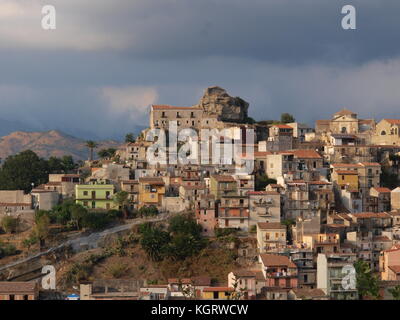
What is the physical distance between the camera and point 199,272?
3278 centimetres

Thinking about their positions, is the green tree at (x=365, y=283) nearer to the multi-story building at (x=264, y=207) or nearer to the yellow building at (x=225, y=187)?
the multi-story building at (x=264, y=207)

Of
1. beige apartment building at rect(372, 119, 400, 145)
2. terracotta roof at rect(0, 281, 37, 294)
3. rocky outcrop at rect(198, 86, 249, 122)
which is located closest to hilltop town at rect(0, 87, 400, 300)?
terracotta roof at rect(0, 281, 37, 294)

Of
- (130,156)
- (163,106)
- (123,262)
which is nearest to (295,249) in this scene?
(123,262)

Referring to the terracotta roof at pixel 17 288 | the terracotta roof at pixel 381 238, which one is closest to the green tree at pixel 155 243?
the terracotta roof at pixel 17 288

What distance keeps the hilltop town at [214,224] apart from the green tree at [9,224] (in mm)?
50

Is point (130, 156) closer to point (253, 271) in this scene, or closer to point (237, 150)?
point (237, 150)

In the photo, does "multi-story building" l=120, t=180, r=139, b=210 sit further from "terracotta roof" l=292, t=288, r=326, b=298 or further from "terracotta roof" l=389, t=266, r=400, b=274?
"terracotta roof" l=389, t=266, r=400, b=274

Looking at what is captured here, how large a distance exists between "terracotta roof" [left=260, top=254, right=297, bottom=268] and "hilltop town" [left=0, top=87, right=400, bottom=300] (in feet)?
0.16

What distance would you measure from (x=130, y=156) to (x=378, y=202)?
14.2 metres

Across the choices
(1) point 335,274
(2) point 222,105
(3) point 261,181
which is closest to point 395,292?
(1) point 335,274

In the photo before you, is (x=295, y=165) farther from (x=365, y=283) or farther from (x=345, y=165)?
(x=365, y=283)

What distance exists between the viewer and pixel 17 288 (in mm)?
29844

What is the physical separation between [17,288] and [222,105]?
76.0 feet

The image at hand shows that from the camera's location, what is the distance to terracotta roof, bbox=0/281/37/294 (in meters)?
29.5
